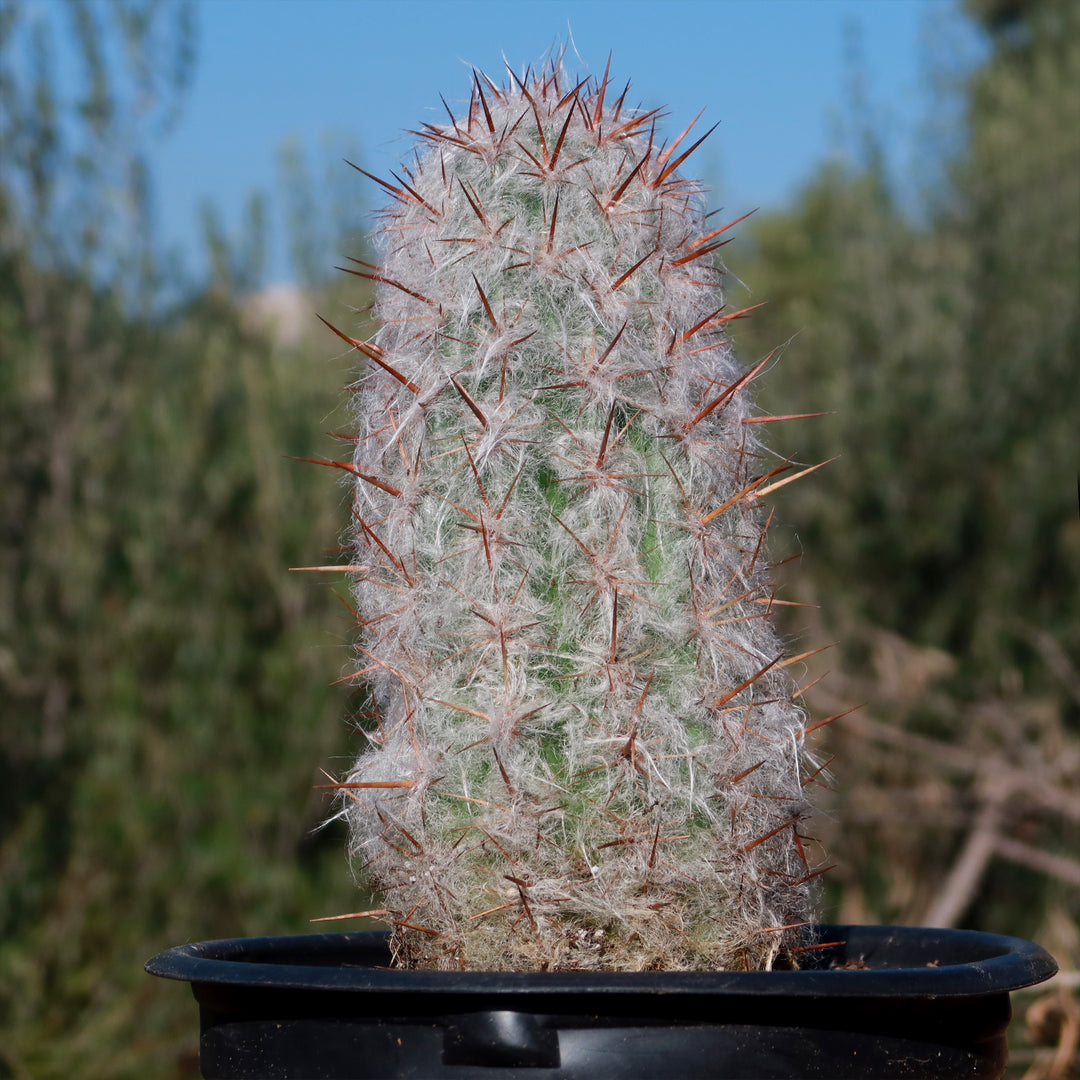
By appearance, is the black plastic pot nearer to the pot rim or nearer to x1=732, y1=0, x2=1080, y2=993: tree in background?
the pot rim

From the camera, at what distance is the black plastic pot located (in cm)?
96

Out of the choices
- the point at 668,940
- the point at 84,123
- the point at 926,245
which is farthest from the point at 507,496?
the point at 926,245

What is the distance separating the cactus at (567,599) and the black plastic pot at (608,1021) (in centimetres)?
13

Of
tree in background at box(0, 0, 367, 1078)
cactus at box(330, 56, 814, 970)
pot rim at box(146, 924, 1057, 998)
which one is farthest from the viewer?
tree in background at box(0, 0, 367, 1078)

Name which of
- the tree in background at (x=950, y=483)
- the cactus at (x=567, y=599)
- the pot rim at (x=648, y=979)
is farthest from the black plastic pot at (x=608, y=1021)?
the tree in background at (x=950, y=483)

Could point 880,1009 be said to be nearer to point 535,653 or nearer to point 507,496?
point 535,653

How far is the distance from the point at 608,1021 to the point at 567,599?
369 mm

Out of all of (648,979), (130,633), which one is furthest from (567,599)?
(130,633)

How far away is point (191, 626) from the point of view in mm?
4973

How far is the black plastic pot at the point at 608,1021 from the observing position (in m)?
0.96

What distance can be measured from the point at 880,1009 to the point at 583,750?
335mm

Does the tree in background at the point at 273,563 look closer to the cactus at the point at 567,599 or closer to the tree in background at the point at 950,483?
the tree in background at the point at 950,483

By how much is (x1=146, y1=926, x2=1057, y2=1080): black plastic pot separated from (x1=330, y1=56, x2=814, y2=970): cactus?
0.13 meters

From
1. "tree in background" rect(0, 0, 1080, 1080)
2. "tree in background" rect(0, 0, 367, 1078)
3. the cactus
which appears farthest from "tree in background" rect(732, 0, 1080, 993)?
the cactus
